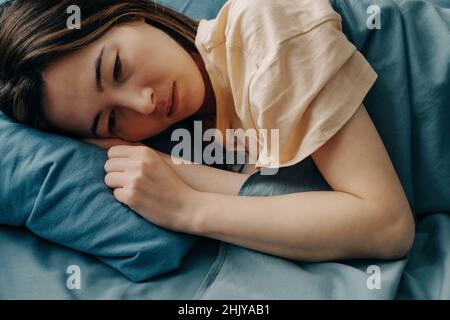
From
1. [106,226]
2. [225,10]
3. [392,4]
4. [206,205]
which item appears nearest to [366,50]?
[392,4]

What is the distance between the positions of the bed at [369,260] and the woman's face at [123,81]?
0.20m

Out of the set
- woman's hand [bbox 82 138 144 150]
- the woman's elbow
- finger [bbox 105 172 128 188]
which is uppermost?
woman's hand [bbox 82 138 144 150]

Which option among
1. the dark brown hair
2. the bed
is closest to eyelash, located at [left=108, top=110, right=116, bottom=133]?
the dark brown hair

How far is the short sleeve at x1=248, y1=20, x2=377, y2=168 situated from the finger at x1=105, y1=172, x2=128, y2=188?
23 cm

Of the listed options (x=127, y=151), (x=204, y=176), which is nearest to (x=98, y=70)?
(x=127, y=151)

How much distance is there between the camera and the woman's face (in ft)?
2.65

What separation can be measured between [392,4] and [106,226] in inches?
23.3

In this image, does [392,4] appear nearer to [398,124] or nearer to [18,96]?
[398,124]

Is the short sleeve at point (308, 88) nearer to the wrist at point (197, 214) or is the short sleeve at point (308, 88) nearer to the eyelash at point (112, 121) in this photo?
the wrist at point (197, 214)
